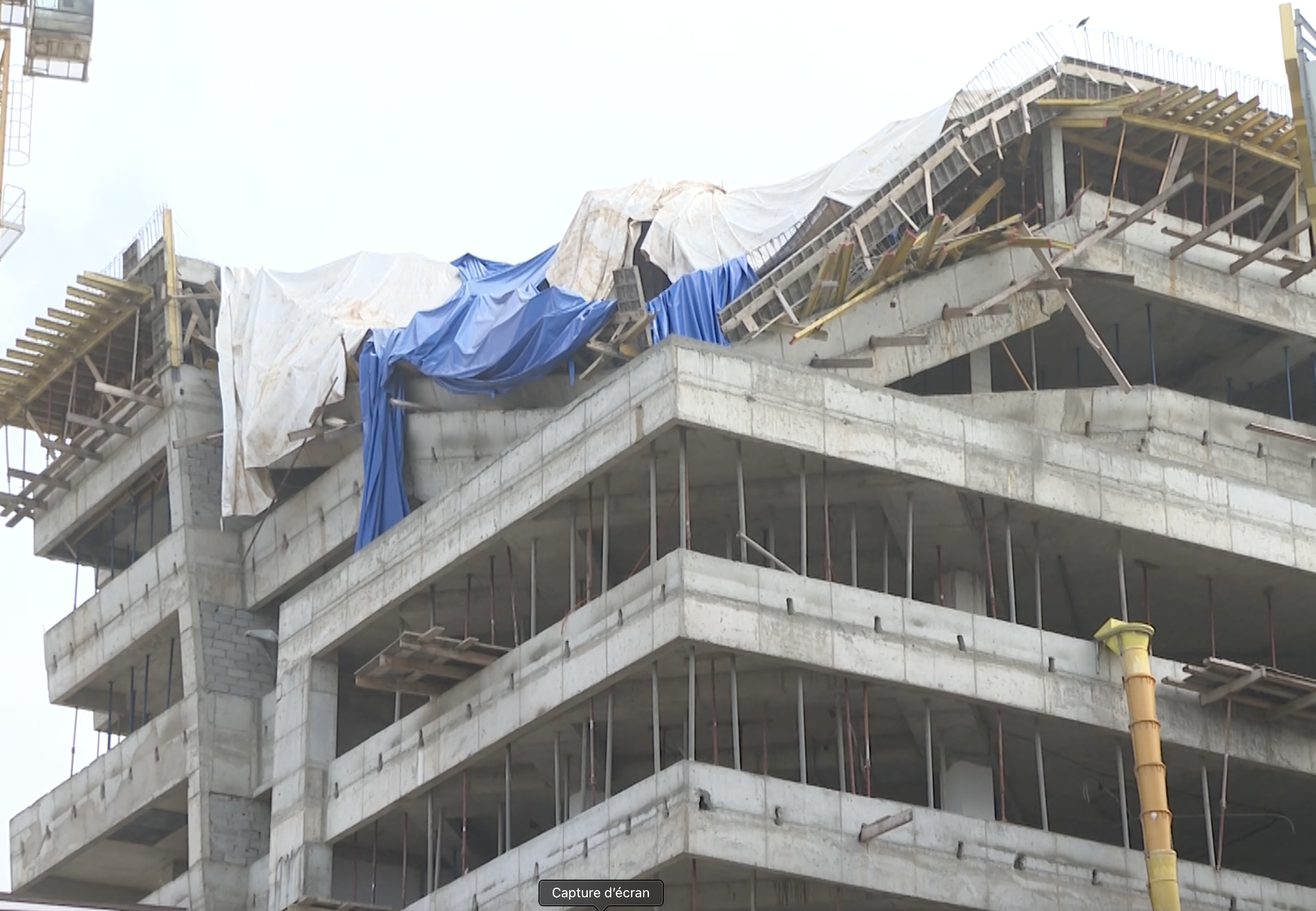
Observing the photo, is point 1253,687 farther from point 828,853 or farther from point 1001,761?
point 828,853

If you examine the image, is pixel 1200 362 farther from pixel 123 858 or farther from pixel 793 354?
pixel 123 858

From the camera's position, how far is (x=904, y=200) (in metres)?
47.8

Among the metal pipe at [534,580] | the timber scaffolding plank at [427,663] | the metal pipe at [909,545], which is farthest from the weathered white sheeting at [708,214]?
the timber scaffolding plank at [427,663]

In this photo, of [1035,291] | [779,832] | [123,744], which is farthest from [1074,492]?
[123,744]

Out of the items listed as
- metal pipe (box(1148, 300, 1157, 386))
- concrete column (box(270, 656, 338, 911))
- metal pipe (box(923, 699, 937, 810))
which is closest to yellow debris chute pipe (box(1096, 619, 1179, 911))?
metal pipe (box(923, 699, 937, 810))

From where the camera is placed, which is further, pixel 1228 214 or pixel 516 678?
pixel 1228 214

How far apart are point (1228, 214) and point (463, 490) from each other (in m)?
15.7

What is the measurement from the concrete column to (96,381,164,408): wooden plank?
8.19 metres

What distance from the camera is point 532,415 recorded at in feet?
159

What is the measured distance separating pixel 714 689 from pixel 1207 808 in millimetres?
8367

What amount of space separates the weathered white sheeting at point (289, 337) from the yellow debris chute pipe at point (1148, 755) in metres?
17.0

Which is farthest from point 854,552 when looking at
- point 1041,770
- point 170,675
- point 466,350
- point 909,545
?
point 170,675

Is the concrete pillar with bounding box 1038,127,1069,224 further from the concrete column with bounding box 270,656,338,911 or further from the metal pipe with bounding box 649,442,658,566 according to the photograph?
the concrete column with bounding box 270,656,338,911

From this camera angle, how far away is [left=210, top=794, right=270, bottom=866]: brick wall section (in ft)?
170
